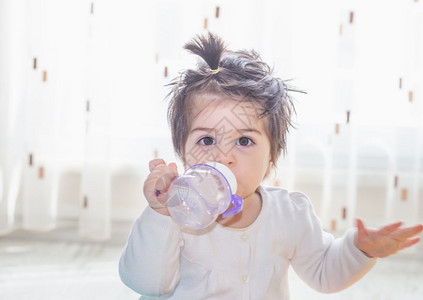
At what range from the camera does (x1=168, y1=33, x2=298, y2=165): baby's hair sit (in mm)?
870

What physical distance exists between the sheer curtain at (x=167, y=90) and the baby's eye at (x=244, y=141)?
2.35ft

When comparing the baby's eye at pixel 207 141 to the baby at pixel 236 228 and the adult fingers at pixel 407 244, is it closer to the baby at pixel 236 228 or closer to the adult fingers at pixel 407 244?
the baby at pixel 236 228

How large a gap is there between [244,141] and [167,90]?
0.77 meters

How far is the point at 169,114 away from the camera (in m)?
0.94

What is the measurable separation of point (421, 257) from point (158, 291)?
1.05 meters

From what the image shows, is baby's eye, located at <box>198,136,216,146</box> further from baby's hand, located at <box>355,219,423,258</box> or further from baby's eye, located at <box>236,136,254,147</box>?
baby's hand, located at <box>355,219,423,258</box>

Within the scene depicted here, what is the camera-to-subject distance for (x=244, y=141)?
2.83ft

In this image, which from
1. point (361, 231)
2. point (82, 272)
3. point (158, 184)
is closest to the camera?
point (158, 184)

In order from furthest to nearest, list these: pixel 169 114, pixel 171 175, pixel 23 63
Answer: pixel 23 63, pixel 169 114, pixel 171 175

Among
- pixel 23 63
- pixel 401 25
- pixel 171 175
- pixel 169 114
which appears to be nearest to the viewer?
pixel 171 175

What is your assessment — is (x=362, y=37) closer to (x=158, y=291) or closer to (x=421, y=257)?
(x=421, y=257)

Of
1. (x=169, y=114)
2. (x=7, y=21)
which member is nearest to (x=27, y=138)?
(x=7, y=21)

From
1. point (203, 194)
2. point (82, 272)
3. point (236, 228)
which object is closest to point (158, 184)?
point (203, 194)

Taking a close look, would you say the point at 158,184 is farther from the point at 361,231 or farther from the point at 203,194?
the point at 361,231
